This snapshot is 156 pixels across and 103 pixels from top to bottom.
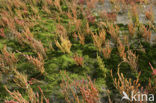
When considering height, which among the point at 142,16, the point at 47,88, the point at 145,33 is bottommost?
the point at 47,88

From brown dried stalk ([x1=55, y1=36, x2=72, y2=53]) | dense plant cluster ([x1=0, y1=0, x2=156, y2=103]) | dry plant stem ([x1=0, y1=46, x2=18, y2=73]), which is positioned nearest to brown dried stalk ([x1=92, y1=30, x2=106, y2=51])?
dense plant cluster ([x1=0, y1=0, x2=156, y2=103])

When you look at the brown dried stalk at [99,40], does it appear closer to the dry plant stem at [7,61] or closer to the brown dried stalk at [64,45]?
the brown dried stalk at [64,45]

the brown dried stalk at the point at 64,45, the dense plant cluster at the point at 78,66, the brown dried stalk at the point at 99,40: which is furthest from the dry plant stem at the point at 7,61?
the brown dried stalk at the point at 99,40

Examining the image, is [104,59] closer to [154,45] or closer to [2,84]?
[154,45]

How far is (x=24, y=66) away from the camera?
125 inches

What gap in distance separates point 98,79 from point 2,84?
78.9 inches

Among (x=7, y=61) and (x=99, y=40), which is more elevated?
(x=99, y=40)

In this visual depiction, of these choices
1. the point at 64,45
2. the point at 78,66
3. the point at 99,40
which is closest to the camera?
the point at 78,66

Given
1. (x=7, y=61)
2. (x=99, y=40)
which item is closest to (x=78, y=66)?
(x=99, y=40)

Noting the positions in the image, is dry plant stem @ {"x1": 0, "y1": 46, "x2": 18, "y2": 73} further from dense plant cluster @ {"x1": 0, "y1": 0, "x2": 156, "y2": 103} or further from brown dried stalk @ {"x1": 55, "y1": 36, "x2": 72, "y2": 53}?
brown dried stalk @ {"x1": 55, "y1": 36, "x2": 72, "y2": 53}

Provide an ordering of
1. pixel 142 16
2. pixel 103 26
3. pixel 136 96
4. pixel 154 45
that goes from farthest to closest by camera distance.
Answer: pixel 142 16 < pixel 103 26 < pixel 154 45 < pixel 136 96

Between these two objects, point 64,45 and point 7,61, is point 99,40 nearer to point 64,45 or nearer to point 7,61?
point 64,45

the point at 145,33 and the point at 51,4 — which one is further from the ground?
the point at 51,4

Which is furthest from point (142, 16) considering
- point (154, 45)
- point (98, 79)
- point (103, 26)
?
point (98, 79)
